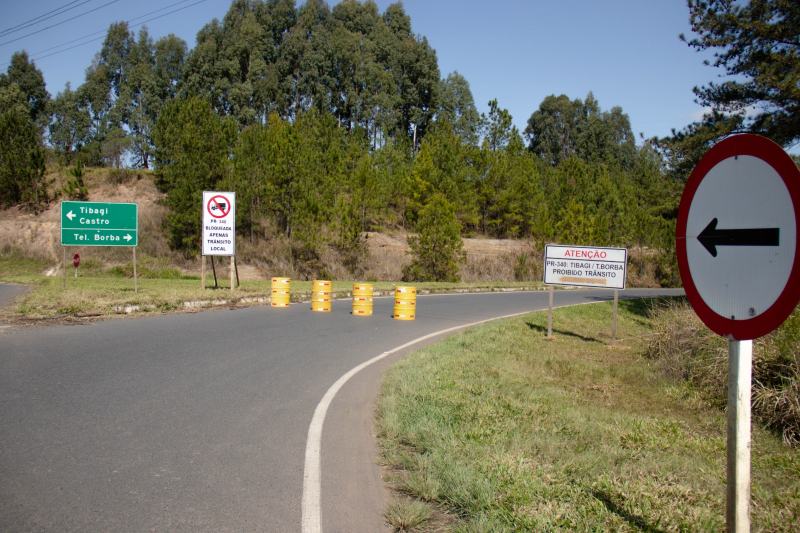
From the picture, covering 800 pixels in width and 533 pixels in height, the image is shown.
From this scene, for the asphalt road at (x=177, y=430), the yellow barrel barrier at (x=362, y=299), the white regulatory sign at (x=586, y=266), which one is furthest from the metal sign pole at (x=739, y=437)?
the yellow barrel barrier at (x=362, y=299)

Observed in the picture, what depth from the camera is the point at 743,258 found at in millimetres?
2740

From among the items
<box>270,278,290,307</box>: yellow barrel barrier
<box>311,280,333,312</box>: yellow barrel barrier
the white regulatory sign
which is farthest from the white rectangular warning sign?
the white regulatory sign

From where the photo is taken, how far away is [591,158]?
8525cm

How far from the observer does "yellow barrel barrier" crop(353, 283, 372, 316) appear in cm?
1594

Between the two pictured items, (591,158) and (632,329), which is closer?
(632,329)

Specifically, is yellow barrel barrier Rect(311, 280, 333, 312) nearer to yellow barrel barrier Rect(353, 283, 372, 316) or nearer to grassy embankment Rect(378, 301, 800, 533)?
yellow barrel barrier Rect(353, 283, 372, 316)

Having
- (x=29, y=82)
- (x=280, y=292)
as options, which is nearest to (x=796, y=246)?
(x=280, y=292)

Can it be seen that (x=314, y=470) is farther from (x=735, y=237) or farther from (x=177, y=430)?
(x=735, y=237)

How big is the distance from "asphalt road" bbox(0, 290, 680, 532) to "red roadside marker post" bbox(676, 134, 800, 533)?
252 centimetres

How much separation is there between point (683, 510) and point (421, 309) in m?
15.0

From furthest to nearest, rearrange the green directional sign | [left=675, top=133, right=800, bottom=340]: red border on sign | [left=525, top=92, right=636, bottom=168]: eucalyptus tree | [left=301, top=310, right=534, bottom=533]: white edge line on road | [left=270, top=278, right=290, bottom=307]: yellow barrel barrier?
[left=525, top=92, right=636, bottom=168]: eucalyptus tree → the green directional sign → [left=270, top=278, right=290, bottom=307]: yellow barrel barrier → [left=301, top=310, right=534, bottom=533]: white edge line on road → [left=675, top=133, right=800, bottom=340]: red border on sign

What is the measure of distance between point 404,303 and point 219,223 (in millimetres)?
7800

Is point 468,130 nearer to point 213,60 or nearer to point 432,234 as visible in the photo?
point 213,60

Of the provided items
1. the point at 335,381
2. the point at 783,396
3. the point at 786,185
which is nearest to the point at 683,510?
the point at 786,185
